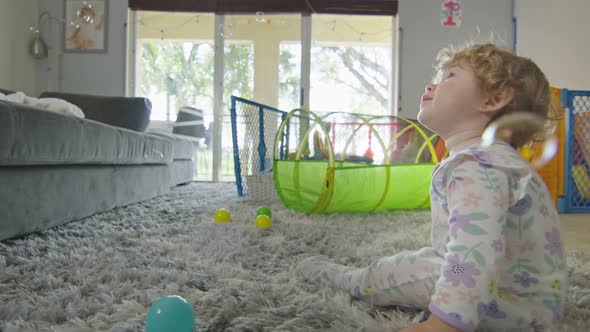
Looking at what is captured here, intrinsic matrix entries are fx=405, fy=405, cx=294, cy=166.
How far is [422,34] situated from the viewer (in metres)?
4.02

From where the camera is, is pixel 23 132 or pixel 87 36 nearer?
pixel 23 132

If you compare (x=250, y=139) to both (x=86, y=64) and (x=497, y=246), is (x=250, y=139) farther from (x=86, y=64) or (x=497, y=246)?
(x=86, y=64)

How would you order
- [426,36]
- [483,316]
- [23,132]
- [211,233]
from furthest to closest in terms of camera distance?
1. [426,36]
2. [211,233]
3. [23,132]
4. [483,316]

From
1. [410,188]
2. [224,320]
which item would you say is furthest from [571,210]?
[224,320]

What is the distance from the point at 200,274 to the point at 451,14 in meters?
4.04

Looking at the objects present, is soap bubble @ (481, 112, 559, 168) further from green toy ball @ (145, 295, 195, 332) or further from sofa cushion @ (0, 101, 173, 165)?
sofa cushion @ (0, 101, 173, 165)

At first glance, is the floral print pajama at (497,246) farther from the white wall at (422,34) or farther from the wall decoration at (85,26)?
the wall decoration at (85,26)

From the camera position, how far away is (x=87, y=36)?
404cm

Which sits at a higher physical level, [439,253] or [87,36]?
[87,36]

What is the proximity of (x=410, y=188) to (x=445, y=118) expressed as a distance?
56.0 inches

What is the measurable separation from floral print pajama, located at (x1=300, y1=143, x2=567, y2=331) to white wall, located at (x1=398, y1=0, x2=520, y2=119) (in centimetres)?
359

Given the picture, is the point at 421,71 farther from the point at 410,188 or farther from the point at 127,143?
the point at 127,143

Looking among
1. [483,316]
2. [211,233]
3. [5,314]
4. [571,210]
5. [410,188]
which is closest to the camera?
[483,316]

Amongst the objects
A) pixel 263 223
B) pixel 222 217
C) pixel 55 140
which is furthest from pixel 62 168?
pixel 263 223
